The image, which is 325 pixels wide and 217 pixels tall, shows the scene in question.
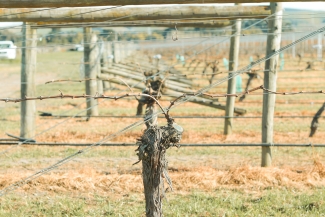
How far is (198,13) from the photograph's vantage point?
348 inches

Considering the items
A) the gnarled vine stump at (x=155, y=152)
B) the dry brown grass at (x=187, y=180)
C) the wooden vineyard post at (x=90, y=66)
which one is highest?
the wooden vineyard post at (x=90, y=66)

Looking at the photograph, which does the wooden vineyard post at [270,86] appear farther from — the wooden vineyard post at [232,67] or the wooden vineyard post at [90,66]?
the wooden vineyard post at [90,66]

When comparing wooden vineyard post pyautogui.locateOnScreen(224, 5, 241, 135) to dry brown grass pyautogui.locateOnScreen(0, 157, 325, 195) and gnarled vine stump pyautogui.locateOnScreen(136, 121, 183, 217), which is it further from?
gnarled vine stump pyautogui.locateOnScreen(136, 121, 183, 217)

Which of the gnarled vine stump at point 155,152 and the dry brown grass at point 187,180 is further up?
the gnarled vine stump at point 155,152

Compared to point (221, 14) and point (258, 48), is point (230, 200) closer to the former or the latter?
point (221, 14)

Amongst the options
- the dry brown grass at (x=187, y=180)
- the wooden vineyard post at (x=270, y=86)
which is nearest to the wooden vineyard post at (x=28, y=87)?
the dry brown grass at (x=187, y=180)

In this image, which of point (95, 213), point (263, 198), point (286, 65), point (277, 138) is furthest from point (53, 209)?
point (286, 65)

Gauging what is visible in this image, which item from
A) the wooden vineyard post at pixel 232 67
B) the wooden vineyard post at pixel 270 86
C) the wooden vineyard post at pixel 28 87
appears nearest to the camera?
the wooden vineyard post at pixel 270 86

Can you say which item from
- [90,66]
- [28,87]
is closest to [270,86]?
[28,87]

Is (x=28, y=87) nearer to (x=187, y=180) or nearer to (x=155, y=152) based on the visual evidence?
(x=187, y=180)

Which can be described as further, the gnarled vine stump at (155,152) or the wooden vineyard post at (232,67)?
the wooden vineyard post at (232,67)

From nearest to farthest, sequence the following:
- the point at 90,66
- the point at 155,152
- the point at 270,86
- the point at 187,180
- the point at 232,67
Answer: the point at 155,152 < the point at 187,180 < the point at 270,86 < the point at 232,67 < the point at 90,66

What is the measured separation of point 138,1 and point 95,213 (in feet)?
7.93

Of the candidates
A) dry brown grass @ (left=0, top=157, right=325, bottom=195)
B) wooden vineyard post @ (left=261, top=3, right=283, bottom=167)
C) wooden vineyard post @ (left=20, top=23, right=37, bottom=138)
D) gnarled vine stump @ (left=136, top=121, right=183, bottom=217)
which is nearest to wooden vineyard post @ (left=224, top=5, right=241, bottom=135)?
wooden vineyard post @ (left=261, top=3, right=283, bottom=167)
